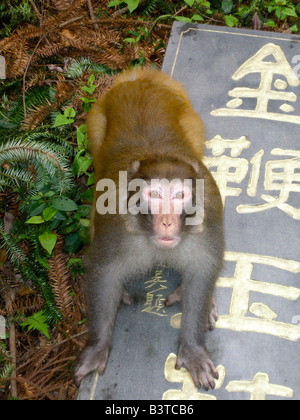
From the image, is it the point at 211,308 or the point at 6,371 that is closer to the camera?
the point at 6,371

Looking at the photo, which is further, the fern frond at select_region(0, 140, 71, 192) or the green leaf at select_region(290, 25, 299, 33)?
the green leaf at select_region(290, 25, 299, 33)

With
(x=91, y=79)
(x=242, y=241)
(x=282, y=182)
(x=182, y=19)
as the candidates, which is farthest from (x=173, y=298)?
(x=182, y=19)

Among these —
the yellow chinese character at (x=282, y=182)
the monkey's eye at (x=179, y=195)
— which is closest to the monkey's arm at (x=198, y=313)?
the monkey's eye at (x=179, y=195)

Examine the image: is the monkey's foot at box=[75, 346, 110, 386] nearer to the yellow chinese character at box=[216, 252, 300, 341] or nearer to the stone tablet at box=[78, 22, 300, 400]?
the stone tablet at box=[78, 22, 300, 400]

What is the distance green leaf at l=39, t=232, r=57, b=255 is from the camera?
11.5ft

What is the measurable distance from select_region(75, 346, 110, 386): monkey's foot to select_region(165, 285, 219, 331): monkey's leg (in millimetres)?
570

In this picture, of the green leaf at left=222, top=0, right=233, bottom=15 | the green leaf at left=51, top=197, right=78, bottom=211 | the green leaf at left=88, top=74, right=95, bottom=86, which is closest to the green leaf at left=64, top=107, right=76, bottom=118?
the green leaf at left=88, top=74, right=95, bottom=86

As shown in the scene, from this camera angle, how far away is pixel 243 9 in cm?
544

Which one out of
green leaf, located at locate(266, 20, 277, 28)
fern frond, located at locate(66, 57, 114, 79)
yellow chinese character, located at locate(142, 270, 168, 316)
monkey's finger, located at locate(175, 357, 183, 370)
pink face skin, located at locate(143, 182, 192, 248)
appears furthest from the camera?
green leaf, located at locate(266, 20, 277, 28)

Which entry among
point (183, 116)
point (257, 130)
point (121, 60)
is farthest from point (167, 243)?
point (121, 60)

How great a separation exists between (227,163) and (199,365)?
175cm

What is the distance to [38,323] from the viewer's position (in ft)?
11.3

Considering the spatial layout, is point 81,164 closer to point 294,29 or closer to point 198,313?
point 198,313

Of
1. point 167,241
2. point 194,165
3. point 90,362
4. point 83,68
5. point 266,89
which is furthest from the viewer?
point 83,68
